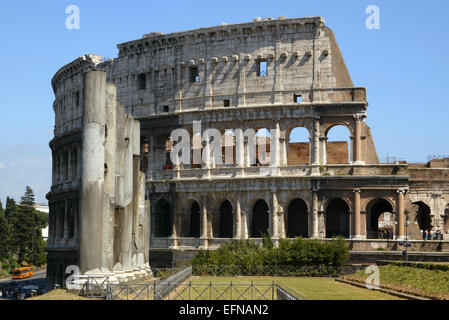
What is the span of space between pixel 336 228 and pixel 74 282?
1351 inches

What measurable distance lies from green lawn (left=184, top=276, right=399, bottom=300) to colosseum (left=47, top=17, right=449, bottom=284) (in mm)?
11592

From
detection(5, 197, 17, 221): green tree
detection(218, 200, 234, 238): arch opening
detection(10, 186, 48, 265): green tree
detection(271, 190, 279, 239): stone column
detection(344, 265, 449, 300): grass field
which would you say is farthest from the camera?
detection(5, 197, 17, 221): green tree

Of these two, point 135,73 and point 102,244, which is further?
point 135,73

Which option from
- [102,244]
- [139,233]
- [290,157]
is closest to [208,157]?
[290,157]

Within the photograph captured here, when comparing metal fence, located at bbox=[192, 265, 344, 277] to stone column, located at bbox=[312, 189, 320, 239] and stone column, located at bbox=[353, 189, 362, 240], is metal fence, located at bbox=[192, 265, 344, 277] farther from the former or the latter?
stone column, located at bbox=[312, 189, 320, 239]

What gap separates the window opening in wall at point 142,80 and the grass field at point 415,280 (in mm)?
29354

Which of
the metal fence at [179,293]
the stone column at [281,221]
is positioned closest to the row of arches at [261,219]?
the stone column at [281,221]

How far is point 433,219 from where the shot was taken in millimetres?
61562

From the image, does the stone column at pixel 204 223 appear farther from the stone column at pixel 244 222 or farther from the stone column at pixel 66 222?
the stone column at pixel 66 222

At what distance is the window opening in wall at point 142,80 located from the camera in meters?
70.1

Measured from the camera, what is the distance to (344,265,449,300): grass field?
3719 cm

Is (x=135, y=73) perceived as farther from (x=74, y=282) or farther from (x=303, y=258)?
(x=74, y=282)

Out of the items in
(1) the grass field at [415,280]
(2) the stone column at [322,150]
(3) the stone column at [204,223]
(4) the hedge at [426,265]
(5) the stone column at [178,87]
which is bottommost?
(1) the grass field at [415,280]

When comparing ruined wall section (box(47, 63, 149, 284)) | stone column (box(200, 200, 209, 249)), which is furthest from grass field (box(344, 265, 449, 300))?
stone column (box(200, 200, 209, 249))
